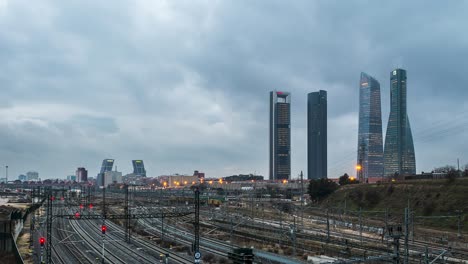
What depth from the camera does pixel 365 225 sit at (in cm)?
6456

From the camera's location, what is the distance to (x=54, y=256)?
43.0 m

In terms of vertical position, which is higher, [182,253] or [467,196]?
[467,196]

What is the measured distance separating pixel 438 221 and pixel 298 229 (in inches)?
791

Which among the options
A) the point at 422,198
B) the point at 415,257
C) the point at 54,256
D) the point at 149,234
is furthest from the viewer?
the point at 422,198

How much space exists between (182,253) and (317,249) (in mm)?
15003

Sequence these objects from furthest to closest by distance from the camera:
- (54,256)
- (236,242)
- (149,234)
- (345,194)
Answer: (345,194)
(149,234)
(236,242)
(54,256)

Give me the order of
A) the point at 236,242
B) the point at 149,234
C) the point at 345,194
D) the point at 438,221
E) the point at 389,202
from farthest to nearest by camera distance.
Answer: the point at 345,194 < the point at 389,202 < the point at 149,234 < the point at 438,221 < the point at 236,242

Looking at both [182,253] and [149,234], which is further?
[149,234]

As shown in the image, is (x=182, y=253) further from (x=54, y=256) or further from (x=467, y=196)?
(x=467, y=196)

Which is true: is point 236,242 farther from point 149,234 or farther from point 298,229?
point 149,234

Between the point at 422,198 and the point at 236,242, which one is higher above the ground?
the point at 422,198

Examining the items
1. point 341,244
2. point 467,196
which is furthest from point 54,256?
point 467,196

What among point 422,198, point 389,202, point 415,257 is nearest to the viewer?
point 415,257

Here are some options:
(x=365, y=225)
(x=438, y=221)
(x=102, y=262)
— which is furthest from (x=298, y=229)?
(x=102, y=262)
